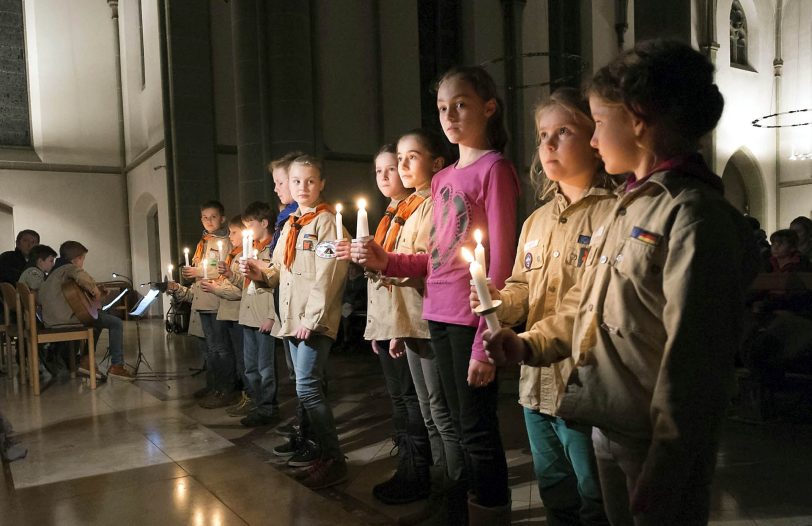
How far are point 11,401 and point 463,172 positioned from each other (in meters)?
5.01

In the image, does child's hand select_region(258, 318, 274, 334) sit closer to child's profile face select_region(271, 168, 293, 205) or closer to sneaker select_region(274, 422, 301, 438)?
sneaker select_region(274, 422, 301, 438)

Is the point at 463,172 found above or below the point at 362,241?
above

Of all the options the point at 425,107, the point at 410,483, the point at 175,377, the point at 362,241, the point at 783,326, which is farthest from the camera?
the point at 425,107

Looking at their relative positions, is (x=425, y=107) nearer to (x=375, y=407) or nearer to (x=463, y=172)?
(x=375, y=407)

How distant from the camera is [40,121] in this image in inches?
609

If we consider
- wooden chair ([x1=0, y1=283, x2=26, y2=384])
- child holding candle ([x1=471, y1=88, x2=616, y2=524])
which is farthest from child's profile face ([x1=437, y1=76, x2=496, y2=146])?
wooden chair ([x1=0, y1=283, x2=26, y2=384])

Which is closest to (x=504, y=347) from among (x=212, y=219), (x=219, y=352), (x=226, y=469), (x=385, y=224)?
(x=385, y=224)

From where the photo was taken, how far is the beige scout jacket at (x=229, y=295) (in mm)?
4742

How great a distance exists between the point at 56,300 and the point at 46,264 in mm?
1484

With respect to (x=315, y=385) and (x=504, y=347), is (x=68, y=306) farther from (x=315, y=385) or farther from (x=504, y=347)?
(x=504, y=347)

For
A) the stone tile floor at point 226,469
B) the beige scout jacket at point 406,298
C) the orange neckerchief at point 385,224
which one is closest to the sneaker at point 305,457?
the stone tile floor at point 226,469

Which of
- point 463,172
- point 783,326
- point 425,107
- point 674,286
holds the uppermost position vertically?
point 425,107

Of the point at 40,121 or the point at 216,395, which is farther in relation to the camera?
the point at 40,121

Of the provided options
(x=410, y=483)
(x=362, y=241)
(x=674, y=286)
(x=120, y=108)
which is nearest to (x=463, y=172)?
(x=362, y=241)
